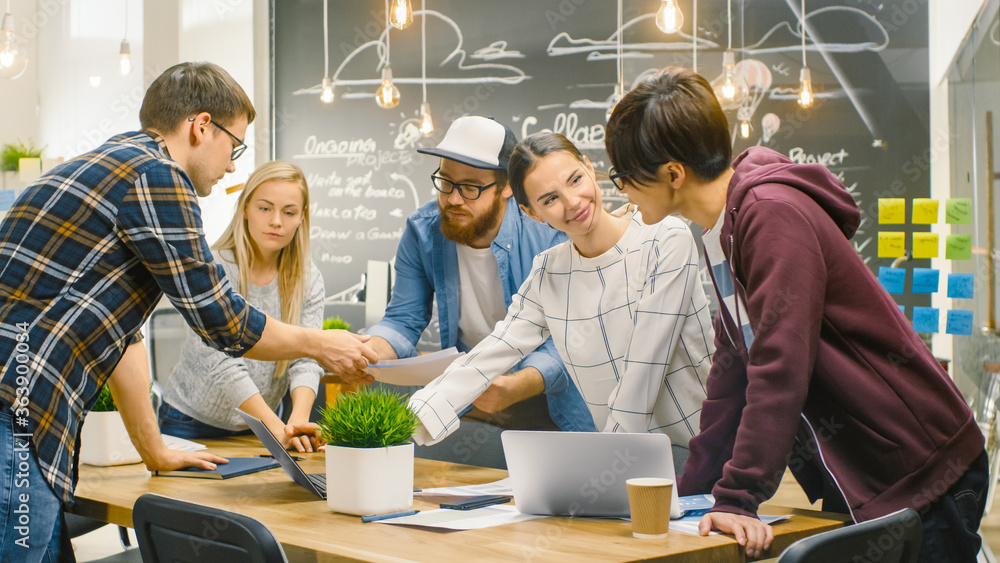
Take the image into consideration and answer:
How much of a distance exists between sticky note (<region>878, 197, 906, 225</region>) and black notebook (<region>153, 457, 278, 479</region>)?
406 centimetres

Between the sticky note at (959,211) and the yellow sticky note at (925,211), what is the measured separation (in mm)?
69

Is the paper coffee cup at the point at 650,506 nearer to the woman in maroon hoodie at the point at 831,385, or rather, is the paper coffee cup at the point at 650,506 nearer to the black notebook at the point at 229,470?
the woman in maroon hoodie at the point at 831,385

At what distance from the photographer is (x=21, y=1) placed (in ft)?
17.1

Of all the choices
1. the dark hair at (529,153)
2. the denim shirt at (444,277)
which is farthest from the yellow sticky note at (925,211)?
the dark hair at (529,153)

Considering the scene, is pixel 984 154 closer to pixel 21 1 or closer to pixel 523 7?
pixel 523 7

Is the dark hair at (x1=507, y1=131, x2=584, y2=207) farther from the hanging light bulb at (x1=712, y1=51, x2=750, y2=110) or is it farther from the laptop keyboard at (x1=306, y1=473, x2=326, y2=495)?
the hanging light bulb at (x1=712, y1=51, x2=750, y2=110)

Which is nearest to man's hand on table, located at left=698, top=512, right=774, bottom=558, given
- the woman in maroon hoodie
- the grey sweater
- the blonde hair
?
the woman in maroon hoodie

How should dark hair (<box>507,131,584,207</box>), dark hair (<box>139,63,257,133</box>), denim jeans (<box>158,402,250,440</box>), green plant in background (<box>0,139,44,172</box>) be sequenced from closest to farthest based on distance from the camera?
dark hair (<box>139,63,257,133</box>) < dark hair (<box>507,131,584,207</box>) < denim jeans (<box>158,402,250,440</box>) < green plant in background (<box>0,139,44,172</box>)

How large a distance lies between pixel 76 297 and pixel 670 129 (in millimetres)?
1145

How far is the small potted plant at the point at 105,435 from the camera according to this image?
82.7 inches

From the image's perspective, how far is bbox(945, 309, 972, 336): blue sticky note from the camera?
14.8 ft

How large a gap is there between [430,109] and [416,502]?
16.2ft

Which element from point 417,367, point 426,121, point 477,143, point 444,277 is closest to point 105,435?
point 417,367

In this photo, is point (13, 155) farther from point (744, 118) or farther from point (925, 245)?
point (925, 245)
